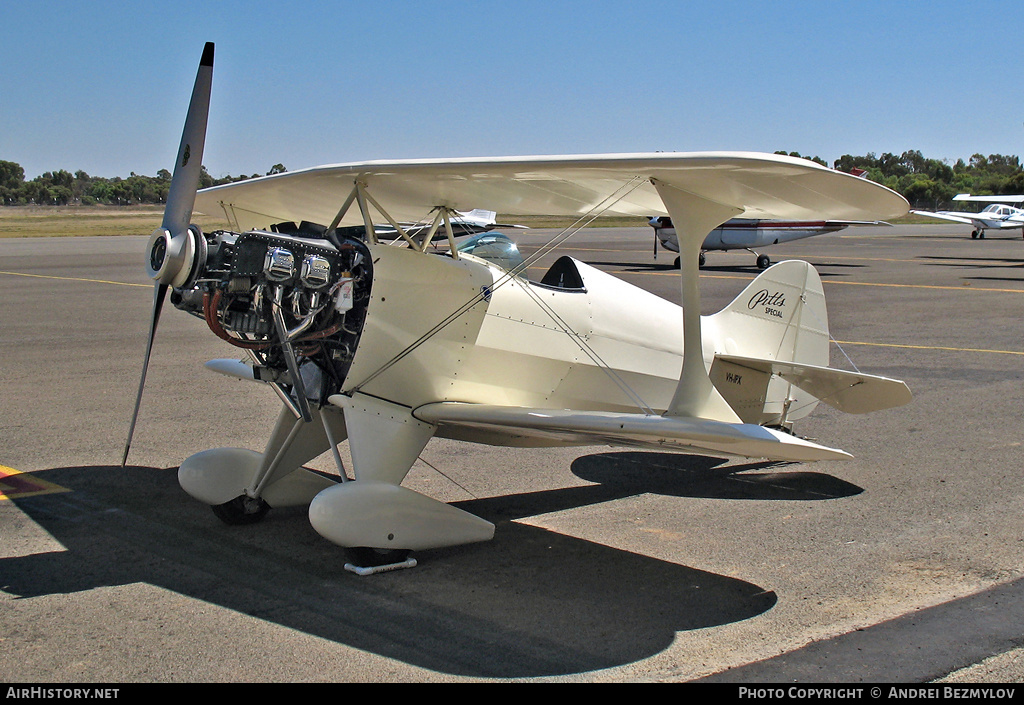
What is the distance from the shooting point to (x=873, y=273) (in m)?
26.6

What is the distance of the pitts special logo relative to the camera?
732 centimetres

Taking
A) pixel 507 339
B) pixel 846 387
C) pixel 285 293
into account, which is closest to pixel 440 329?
pixel 507 339

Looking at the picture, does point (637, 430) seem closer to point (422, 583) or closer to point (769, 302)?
point (422, 583)

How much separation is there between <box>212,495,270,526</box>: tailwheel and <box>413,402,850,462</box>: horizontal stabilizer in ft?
4.24

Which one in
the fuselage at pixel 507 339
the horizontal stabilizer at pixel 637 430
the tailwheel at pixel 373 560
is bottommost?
the tailwheel at pixel 373 560

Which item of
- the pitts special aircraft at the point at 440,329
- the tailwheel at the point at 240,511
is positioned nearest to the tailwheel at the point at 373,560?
the pitts special aircraft at the point at 440,329

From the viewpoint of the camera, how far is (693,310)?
5.52 metres

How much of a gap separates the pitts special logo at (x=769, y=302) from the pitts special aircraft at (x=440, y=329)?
663 millimetres

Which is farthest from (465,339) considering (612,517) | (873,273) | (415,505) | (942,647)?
(873,273)

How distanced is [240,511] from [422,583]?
156cm

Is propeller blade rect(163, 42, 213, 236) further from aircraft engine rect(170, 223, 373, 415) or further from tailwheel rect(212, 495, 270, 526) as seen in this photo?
tailwheel rect(212, 495, 270, 526)

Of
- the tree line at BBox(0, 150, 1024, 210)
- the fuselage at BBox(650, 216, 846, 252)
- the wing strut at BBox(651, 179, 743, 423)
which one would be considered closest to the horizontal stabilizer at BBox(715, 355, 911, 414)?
the wing strut at BBox(651, 179, 743, 423)

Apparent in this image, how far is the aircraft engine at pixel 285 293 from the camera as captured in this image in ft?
15.7

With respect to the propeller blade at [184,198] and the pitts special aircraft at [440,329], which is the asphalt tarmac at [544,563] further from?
the propeller blade at [184,198]
